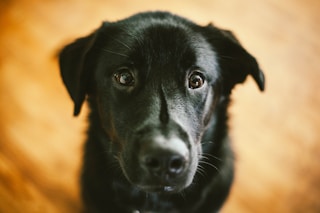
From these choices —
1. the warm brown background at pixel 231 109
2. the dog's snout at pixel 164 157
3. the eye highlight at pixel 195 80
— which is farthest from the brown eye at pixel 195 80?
the warm brown background at pixel 231 109

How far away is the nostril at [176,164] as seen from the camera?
129 cm

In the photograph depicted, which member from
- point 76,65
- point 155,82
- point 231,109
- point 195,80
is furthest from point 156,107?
point 231,109

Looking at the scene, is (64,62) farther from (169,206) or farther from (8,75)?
(8,75)

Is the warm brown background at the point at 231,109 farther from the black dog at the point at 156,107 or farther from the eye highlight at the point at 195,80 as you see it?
the eye highlight at the point at 195,80

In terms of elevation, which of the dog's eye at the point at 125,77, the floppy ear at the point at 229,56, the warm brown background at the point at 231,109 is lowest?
the warm brown background at the point at 231,109

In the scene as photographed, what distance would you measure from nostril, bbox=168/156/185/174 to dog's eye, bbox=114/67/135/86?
40cm

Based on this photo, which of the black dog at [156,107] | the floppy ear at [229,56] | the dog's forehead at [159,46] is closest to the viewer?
the black dog at [156,107]

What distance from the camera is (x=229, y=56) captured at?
1681 millimetres

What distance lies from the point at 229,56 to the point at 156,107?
0.45m

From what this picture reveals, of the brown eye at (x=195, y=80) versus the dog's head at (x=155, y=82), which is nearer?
the dog's head at (x=155, y=82)

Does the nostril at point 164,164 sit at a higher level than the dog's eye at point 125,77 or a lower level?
lower

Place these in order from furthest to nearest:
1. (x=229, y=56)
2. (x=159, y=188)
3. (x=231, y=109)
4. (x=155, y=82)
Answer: (x=231, y=109) < (x=229, y=56) < (x=155, y=82) < (x=159, y=188)

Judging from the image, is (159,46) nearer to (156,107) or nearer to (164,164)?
(156,107)

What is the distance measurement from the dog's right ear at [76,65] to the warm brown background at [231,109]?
1.91 ft
